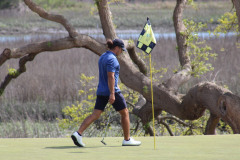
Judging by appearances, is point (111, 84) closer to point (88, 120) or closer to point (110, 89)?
point (110, 89)

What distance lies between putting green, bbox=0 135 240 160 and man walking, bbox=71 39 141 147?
18 cm

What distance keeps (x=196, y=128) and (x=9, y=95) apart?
768cm

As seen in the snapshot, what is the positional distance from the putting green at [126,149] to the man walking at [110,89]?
0.60 ft

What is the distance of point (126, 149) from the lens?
7.23 meters

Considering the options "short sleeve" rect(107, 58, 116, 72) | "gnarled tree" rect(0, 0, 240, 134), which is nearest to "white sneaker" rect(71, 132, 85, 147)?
"short sleeve" rect(107, 58, 116, 72)

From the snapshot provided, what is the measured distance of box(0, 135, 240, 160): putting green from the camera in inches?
255

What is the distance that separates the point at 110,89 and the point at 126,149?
0.78 m

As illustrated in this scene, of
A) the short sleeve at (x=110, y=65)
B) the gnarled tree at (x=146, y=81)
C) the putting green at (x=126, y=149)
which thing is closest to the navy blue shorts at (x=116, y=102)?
the short sleeve at (x=110, y=65)

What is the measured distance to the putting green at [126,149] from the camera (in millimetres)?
6480

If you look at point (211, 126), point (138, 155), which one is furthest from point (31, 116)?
point (138, 155)

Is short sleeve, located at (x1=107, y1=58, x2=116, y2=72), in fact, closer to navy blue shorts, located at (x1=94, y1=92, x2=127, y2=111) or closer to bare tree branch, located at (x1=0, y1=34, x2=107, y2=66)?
navy blue shorts, located at (x1=94, y1=92, x2=127, y2=111)

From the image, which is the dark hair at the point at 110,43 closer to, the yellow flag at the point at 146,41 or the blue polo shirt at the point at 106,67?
the blue polo shirt at the point at 106,67

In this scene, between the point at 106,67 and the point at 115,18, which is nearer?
the point at 106,67

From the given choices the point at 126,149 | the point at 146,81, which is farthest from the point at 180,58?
the point at 126,149
